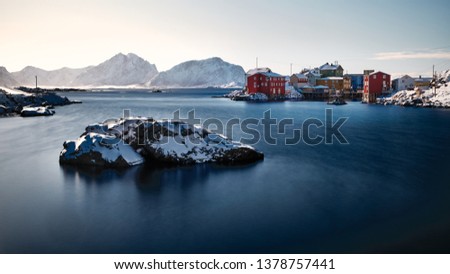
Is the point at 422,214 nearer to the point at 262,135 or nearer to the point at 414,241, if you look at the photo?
the point at 414,241

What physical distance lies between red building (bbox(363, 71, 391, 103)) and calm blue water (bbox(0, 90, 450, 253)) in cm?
6367

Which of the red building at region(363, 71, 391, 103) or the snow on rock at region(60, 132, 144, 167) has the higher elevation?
the red building at region(363, 71, 391, 103)

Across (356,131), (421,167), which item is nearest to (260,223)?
(421,167)

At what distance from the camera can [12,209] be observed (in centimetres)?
1209

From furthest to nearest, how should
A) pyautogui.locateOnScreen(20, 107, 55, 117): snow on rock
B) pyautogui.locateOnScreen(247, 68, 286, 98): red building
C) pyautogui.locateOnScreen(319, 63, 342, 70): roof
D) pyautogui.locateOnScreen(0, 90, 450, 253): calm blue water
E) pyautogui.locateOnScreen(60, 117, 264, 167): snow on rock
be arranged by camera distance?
pyautogui.locateOnScreen(319, 63, 342, 70): roof → pyautogui.locateOnScreen(247, 68, 286, 98): red building → pyautogui.locateOnScreen(20, 107, 55, 117): snow on rock → pyautogui.locateOnScreen(60, 117, 264, 167): snow on rock → pyautogui.locateOnScreen(0, 90, 450, 253): calm blue water

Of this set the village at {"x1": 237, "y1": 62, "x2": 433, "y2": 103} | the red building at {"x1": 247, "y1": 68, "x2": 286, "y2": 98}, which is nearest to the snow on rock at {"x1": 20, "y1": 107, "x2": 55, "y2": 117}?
the village at {"x1": 237, "y1": 62, "x2": 433, "y2": 103}

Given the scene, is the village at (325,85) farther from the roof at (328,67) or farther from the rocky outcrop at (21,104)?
the rocky outcrop at (21,104)

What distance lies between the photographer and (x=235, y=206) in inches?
482

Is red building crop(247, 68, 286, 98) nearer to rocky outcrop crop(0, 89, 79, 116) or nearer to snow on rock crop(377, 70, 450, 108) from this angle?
snow on rock crop(377, 70, 450, 108)

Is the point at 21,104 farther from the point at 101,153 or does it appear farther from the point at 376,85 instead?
the point at 376,85

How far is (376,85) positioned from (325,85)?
18.2 metres

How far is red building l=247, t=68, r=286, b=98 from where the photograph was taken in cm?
8814

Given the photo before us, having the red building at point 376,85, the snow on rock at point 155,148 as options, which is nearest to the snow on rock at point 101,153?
the snow on rock at point 155,148

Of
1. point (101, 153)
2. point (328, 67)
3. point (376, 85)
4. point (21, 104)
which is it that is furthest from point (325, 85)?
point (101, 153)
